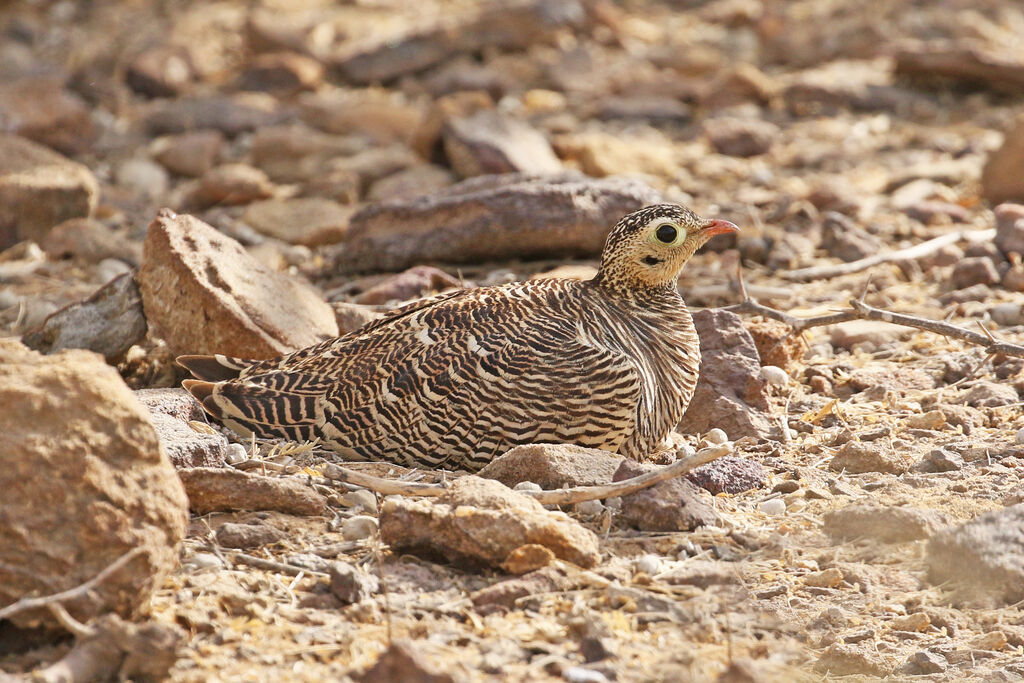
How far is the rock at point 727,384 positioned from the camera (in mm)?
5078

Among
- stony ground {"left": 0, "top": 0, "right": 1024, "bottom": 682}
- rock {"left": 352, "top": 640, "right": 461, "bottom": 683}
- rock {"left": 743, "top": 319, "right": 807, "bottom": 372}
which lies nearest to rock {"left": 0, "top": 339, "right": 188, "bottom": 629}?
stony ground {"left": 0, "top": 0, "right": 1024, "bottom": 682}

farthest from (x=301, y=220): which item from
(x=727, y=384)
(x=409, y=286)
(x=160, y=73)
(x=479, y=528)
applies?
(x=479, y=528)

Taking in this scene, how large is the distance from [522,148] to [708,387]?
3.91 m

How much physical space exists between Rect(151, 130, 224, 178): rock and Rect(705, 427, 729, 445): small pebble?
5903mm

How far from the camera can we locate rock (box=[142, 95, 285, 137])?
1044 centimetres

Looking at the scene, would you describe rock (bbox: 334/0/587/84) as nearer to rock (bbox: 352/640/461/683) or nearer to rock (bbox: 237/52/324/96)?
rock (bbox: 237/52/324/96)

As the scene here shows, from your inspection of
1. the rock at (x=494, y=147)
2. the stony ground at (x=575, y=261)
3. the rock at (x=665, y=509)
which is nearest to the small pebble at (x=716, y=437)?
the stony ground at (x=575, y=261)

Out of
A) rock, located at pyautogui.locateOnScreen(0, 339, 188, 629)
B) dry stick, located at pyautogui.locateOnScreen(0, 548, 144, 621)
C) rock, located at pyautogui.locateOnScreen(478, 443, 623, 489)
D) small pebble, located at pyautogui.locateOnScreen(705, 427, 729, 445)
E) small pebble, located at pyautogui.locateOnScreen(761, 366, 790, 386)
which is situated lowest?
small pebble, located at pyautogui.locateOnScreen(705, 427, 729, 445)

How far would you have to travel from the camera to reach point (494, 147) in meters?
8.55

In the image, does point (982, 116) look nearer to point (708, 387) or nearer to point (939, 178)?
point (939, 178)

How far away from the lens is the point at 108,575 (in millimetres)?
3094

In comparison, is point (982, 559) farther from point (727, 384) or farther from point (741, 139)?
point (741, 139)

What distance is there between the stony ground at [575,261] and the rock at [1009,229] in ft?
0.07

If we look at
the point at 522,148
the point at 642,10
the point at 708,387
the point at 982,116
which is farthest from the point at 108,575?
the point at 642,10
